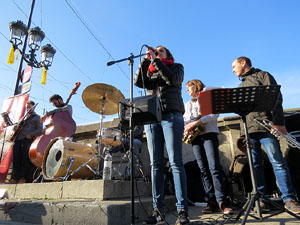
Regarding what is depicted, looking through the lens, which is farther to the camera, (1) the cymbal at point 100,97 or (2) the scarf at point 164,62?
(1) the cymbal at point 100,97

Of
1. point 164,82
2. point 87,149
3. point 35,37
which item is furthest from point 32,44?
point 164,82

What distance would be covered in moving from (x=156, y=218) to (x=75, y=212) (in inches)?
34.7

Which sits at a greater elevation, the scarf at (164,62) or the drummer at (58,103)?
the drummer at (58,103)

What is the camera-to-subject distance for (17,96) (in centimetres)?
593

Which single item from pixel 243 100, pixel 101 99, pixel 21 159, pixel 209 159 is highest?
pixel 101 99

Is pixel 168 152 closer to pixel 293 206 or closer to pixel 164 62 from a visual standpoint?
pixel 164 62

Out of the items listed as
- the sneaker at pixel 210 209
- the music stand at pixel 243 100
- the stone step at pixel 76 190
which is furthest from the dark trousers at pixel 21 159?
the music stand at pixel 243 100

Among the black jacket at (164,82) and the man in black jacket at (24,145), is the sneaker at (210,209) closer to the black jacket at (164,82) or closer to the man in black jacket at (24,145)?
the black jacket at (164,82)

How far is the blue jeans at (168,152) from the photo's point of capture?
236cm

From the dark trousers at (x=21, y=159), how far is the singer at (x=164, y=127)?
12.6ft

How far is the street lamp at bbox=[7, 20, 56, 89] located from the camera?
6605mm

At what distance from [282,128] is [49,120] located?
4.42 metres

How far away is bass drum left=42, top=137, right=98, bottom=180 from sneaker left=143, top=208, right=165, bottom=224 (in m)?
2.12

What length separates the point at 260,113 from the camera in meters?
2.90
